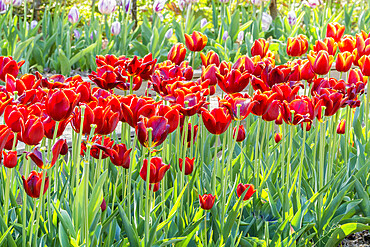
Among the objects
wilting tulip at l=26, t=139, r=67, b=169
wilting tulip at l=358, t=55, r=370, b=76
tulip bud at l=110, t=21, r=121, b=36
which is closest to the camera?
wilting tulip at l=26, t=139, r=67, b=169

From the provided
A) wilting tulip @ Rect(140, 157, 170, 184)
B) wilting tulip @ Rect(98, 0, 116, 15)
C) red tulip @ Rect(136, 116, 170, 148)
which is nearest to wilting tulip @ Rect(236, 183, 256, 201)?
wilting tulip @ Rect(140, 157, 170, 184)

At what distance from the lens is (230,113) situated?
1326 mm

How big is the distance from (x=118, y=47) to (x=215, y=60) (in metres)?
2.76

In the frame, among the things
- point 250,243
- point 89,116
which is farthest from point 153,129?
point 250,243

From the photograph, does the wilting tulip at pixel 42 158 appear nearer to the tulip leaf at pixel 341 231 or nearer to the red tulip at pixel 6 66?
the red tulip at pixel 6 66

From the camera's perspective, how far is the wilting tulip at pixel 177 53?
1861 millimetres

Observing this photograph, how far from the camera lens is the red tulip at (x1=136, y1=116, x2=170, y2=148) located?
113cm

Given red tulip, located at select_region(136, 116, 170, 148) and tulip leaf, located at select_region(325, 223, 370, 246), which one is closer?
red tulip, located at select_region(136, 116, 170, 148)

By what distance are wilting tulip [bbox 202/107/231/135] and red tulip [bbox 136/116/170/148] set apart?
0.55 feet

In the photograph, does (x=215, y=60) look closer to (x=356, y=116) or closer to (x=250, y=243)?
(x=250, y=243)

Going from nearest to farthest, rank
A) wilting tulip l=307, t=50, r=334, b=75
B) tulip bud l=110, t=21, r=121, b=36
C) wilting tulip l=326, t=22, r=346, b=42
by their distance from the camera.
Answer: wilting tulip l=307, t=50, r=334, b=75, wilting tulip l=326, t=22, r=346, b=42, tulip bud l=110, t=21, r=121, b=36

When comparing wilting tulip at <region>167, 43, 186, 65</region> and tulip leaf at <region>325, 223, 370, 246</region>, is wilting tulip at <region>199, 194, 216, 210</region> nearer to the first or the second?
tulip leaf at <region>325, 223, 370, 246</region>

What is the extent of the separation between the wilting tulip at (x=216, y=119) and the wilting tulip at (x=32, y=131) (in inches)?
16.2

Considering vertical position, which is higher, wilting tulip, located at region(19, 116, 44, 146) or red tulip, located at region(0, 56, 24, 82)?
red tulip, located at region(0, 56, 24, 82)
